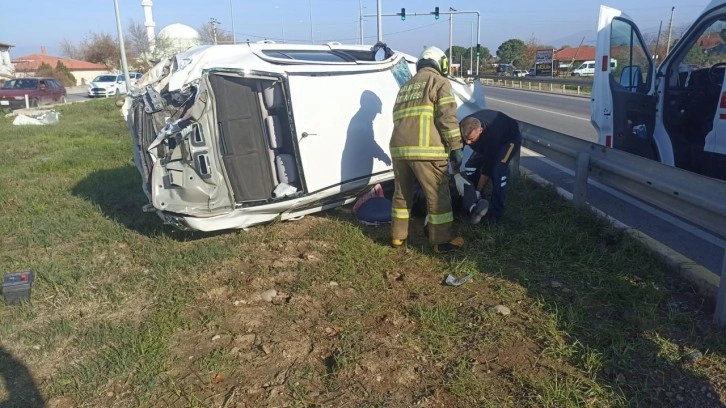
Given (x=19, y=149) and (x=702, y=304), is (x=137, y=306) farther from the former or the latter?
(x=19, y=149)

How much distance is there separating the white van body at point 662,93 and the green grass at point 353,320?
131 centimetres

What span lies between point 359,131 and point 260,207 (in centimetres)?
127

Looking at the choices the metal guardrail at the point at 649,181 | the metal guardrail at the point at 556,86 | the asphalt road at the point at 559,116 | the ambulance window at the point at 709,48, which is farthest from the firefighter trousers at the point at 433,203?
the metal guardrail at the point at 556,86

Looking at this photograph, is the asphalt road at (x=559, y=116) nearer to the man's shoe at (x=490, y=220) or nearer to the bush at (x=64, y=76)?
the man's shoe at (x=490, y=220)

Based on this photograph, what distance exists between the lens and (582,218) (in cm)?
476

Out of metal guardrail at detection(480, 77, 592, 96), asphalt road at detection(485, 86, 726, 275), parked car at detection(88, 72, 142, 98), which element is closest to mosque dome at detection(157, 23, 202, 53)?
parked car at detection(88, 72, 142, 98)

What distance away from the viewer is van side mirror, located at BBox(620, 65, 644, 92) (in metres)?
6.02

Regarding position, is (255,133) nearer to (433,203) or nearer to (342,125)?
(342,125)

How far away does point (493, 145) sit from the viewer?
4.93 metres

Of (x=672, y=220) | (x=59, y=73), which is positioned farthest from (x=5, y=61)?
(x=672, y=220)

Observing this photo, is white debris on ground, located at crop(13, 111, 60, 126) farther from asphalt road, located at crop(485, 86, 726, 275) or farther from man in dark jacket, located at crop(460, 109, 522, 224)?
man in dark jacket, located at crop(460, 109, 522, 224)

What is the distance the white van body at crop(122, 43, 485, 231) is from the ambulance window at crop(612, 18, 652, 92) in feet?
8.83

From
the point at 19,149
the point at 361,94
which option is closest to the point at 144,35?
the point at 19,149

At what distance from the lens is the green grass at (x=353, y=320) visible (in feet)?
8.95
